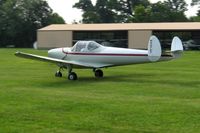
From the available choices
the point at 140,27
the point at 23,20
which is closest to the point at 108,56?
the point at 140,27

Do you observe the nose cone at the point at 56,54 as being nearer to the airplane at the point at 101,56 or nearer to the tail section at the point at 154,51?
the airplane at the point at 101,56

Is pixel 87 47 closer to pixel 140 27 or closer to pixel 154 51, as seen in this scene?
pixel 154 51

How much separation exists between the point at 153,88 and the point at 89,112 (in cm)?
541

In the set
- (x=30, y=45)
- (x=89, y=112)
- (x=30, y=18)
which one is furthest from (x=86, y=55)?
(x=30, y=18)

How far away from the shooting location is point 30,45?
9219cm

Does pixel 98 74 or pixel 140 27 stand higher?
pixel 140 27

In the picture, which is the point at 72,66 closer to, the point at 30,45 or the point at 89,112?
the point at 89,112

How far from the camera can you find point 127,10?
5379 inches

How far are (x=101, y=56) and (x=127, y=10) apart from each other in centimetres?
11732

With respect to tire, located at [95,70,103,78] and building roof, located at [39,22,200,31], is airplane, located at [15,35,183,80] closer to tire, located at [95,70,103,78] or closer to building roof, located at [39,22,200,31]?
tire, located at [95,70,103,78]

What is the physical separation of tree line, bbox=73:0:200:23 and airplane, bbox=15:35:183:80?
79.8 meters

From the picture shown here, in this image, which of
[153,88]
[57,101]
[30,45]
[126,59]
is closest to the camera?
[57,101]

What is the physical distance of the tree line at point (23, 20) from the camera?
3693 inches

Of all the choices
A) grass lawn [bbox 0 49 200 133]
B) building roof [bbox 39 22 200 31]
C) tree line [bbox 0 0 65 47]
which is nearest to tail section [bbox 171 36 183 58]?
grass lawn [bbox 0 49 200 133]
